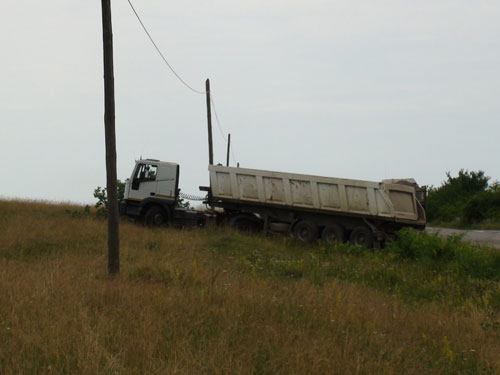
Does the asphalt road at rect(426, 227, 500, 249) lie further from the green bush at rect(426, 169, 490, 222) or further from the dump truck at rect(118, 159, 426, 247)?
the green bush at rect(426, 169, 490, 222)

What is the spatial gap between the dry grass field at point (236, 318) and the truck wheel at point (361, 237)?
549 cm

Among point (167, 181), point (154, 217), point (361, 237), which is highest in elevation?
point (167, 181)

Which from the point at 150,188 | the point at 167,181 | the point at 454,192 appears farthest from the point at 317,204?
the point at 454,192

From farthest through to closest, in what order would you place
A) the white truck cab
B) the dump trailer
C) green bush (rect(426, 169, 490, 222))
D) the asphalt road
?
green bush (rect(426, 169, 490, 222)) < the white truck cab < the asphalt road < the dump trailer

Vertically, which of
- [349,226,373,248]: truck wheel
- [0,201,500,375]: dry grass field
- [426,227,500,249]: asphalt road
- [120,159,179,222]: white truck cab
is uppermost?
[120,159,179,222]: white truck cab

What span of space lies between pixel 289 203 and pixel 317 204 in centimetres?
113

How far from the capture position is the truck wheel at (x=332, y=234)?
65.2 ft

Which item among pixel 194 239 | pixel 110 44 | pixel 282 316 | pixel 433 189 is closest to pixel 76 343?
pixel 282 316

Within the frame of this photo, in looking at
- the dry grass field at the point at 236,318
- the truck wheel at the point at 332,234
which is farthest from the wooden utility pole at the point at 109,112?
the truck wheel at the point at 332,234

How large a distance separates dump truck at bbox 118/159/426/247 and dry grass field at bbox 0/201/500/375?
5.66 m

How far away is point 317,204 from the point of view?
20.1 meters

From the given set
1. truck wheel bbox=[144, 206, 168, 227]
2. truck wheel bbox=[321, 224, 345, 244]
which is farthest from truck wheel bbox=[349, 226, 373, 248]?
truck wheel bbox=[144, 206, 168, 227]

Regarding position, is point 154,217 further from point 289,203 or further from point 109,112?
point 109,112

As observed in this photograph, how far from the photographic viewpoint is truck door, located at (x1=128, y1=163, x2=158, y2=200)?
855 inches
